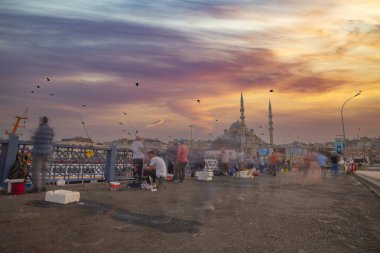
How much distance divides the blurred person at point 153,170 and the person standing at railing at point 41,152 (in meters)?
3.38

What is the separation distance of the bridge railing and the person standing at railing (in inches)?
30.0

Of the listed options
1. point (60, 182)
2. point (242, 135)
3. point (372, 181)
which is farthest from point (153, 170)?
point (242, 135)

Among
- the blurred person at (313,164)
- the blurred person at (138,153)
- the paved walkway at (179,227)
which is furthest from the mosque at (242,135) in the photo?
the paved walkway at (179,227)

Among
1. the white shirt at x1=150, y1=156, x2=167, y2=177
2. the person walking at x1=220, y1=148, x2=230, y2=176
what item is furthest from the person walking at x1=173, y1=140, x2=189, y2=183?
the person walking at x1=220, y1=148, x2=230, y2=176

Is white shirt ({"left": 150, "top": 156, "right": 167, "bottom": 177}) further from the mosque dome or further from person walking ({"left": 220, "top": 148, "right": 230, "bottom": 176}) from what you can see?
the mosque dome

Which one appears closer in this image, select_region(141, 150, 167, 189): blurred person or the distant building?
select_region(141, 150, 167, 189): blurred person

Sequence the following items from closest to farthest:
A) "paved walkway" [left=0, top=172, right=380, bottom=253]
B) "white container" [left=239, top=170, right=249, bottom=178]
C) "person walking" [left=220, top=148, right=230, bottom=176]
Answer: "paved walkway" [left=0, top=172, right=380, bottom=253]
"white container" [left=239, top=170, right=249, bottom=178]
"person walking" [left=220, top=148, right=230, bottom=176]

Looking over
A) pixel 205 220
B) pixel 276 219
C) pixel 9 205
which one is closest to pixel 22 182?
pixel 9 205

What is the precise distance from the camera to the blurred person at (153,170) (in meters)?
9.48

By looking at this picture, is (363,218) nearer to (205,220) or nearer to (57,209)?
(205,220)

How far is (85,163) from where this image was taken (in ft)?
38.1

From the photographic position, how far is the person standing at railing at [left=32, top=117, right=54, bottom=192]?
7895 mm

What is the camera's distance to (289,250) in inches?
136

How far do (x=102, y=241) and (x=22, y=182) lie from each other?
545 centimetres
